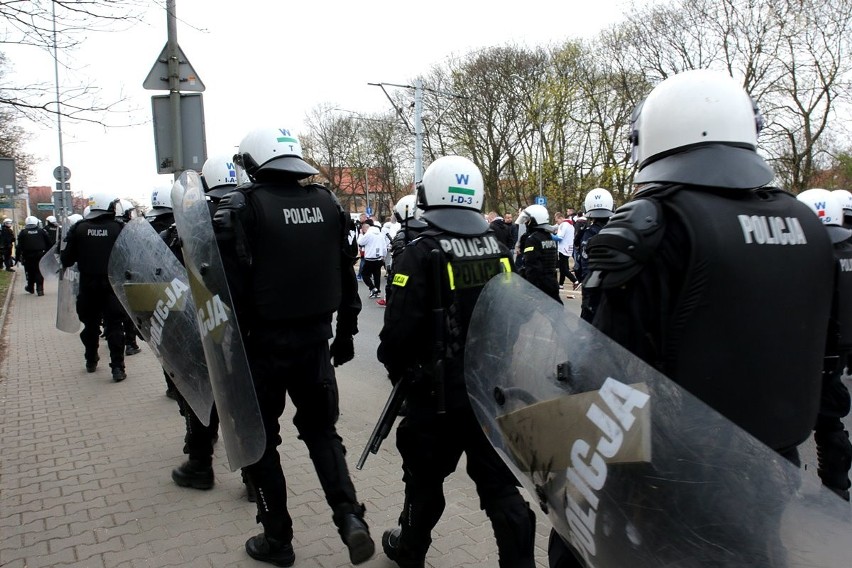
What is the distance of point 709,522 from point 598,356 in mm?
417

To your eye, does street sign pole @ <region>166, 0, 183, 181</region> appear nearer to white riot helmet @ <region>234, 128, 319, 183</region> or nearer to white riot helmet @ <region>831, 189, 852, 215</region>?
white riot helmet @ <region>234, 128, 319, 183</region>

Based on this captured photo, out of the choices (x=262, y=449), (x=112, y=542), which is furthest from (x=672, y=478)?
(x=112, y=542)

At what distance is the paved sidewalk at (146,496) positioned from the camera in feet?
10.4

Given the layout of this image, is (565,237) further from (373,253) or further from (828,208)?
(828,208)

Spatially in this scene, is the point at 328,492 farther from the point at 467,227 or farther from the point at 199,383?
the point at 467,227

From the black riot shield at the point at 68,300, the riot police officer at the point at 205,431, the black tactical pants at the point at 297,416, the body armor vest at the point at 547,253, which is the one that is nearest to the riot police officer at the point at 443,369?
the black tactical pants at the point at 297,416

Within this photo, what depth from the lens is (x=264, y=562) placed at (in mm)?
3066

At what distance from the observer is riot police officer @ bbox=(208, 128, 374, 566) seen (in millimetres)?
2832

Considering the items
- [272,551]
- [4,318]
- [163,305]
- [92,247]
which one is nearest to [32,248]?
[4,318]

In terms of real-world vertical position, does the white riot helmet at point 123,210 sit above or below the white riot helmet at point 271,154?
below

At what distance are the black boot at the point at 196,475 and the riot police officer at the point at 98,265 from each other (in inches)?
124

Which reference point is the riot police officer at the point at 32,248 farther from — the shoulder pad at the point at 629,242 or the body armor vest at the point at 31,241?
the shoulder pad at the point at 629,242

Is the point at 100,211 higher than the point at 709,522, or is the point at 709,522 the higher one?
the point at 100,211

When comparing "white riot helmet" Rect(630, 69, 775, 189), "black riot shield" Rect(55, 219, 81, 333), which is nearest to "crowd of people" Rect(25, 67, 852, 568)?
"white riot helmet" Rect(630, 69, 775, 189)
